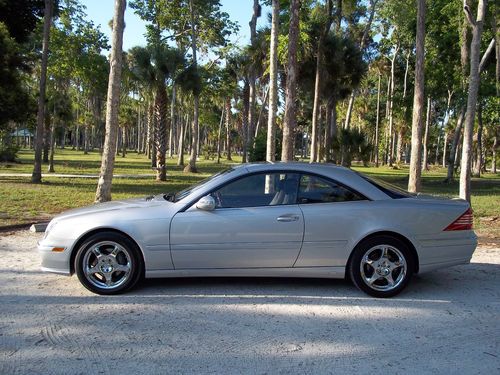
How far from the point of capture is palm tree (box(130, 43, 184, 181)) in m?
22.0

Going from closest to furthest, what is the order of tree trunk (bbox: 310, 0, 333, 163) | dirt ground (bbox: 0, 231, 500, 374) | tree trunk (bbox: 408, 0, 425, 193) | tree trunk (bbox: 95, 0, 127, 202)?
dirt ground (bbox: 0, 231, 500, 374) < tree trunk (bbox: 95, 0, 127, 202) < tree trunk (bbox: 408, 0, 425, 193) < tree trunk (bbox: 310, 0, 333, 163)

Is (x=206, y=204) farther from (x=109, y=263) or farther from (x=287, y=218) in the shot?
(x=109, y=263)

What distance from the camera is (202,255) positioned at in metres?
5.16

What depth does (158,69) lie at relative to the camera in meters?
22.2

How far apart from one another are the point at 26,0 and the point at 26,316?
22.0 m

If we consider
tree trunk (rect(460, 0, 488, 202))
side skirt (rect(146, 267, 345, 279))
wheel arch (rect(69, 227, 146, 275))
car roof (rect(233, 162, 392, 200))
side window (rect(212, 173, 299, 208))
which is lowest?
side skirt (rect(146, 267, 345, 279))

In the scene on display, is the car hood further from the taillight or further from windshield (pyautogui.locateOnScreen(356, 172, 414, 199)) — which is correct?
the taillight

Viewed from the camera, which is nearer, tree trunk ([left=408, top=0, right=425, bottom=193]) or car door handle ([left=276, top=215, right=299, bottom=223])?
car door handle ([left=276, top=215, right=299, bottom=223])

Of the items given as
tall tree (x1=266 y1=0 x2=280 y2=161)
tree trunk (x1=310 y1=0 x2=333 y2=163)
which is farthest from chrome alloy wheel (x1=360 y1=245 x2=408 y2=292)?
tree trunk (x1=310 y1=0 x2=333 y2=163)

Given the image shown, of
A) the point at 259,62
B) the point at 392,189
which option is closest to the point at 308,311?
the point at 392,189

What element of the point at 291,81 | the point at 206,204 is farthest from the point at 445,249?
the point at 291,81

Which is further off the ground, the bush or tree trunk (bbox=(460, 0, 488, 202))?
tree trunk (bbox=(460, 0, 488, 202))

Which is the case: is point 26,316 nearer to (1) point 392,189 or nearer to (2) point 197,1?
(1) point 392,189

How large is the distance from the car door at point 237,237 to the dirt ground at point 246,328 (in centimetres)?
39
